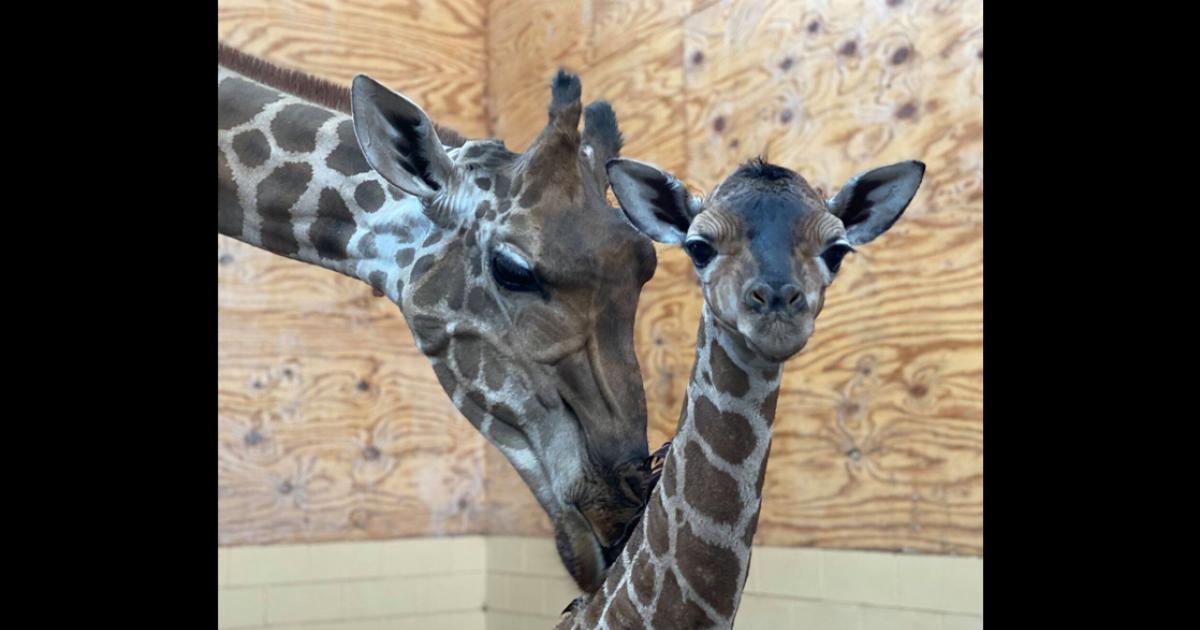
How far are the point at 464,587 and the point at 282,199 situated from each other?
2712 mm

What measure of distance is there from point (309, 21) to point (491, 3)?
0.87m

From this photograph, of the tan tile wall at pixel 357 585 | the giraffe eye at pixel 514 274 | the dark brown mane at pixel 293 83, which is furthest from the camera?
the tan tile wall at pixel 357 585

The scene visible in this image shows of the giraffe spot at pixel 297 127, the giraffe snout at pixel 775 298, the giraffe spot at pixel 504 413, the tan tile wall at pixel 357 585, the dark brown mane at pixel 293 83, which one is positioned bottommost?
the tan tile wall at pixel 357 585

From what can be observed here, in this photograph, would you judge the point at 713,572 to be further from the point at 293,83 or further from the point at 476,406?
the point at 293,83

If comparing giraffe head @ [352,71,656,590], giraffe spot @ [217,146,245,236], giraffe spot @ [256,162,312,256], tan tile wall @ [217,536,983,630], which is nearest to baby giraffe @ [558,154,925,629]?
giraffe head @ [352,71,656,590]

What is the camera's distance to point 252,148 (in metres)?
2.85

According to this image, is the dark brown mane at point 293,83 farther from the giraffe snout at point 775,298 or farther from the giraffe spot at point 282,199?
the giraffe snout at point 775,298

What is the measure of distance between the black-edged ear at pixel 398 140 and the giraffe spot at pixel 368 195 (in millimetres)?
197

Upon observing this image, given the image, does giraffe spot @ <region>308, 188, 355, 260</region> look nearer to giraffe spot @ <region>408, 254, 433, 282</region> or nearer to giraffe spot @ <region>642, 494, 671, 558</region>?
giraffe spot @ <region>408, 254, 433, 282</region>

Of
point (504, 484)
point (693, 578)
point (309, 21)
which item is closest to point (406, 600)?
point (504, 484)

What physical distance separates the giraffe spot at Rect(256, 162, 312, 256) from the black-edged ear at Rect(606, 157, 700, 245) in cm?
109

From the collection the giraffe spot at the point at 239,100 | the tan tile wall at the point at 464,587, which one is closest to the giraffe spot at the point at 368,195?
the giraffe spot at the point at 239,100

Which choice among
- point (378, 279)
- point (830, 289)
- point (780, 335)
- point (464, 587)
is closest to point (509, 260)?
point (378, 279)

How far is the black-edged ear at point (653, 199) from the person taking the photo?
1989 millimetres
